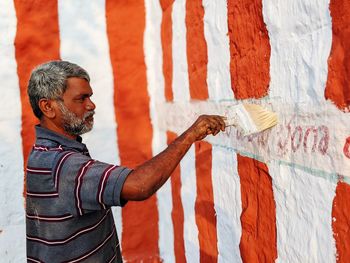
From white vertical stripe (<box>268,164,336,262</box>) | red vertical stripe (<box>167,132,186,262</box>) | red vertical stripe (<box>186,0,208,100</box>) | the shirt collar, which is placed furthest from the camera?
red vertical stripe (<box>167,132,186,262</box>)

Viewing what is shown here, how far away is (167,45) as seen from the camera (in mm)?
2412

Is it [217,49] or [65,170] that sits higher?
[217,49]

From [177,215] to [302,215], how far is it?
4.49ft

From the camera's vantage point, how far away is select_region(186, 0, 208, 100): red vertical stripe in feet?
6.00

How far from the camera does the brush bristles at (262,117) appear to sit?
4.05ft

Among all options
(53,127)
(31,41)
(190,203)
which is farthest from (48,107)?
(31,41)

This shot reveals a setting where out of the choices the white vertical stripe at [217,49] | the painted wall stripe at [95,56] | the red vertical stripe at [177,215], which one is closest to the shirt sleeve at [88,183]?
the white vertical stripe at [217,49]

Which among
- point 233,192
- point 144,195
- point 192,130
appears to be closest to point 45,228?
point 144,195

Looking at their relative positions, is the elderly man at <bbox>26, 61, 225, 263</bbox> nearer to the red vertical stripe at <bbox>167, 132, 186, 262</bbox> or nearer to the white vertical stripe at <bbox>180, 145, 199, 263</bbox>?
the white vertical stripe at <bbox>180, 145, 199, 263</bbox>

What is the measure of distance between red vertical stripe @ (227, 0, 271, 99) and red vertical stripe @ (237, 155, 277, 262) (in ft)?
0.84

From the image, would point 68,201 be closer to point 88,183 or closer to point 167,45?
point 88,183

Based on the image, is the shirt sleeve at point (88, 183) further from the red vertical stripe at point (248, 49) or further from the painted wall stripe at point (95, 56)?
the painted wall stripe at point (95, 56)

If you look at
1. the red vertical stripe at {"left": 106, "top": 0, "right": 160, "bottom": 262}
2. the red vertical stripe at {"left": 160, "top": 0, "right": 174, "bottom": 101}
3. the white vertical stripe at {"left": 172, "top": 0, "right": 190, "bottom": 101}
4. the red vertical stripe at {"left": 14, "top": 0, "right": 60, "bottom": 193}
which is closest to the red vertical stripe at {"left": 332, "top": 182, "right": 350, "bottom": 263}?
the white vertical stripe at {"left": 172, "top": 0, "right": 190, "bottom": 101}

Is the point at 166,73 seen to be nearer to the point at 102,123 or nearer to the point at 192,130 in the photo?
the point at 102,123
